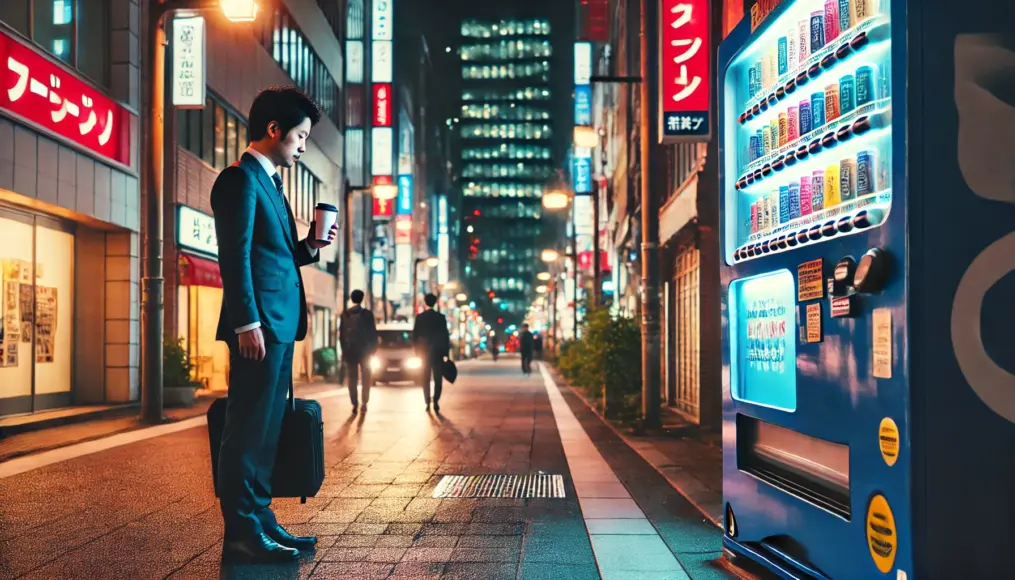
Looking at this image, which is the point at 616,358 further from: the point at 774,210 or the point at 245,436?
the point at 245,436

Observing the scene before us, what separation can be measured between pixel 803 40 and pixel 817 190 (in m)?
0.74

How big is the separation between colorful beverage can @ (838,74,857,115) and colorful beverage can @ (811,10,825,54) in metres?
0.32

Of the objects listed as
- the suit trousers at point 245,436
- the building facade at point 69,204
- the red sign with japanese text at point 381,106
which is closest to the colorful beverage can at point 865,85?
the suit trousers at point 245,436

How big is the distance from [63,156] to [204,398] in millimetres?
7099

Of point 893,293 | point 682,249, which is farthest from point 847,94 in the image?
point 682,249

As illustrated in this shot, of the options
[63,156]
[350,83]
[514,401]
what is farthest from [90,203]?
[350,83]

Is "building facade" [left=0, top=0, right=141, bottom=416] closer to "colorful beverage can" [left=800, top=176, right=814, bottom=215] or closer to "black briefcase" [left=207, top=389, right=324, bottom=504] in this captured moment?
"black briefcase" [left=207, top=389, right=324, bottom=504]

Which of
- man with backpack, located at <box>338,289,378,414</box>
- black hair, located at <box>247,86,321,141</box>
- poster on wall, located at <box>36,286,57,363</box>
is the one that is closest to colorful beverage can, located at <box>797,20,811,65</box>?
black hair, located at <box>247,86,321,141</box>

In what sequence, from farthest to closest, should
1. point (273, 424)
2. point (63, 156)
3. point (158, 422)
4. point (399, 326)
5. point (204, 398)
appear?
1. point (399, 326)
2. point (204, 398)
3. point (63, 156)
4. point (158, 422)
5. point (273, 424)

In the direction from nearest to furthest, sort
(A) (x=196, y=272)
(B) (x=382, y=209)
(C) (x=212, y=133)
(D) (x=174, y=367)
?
(D) (x=174, y=367) → (A) (x=196, y=272) → (C) (x=212, y=133) → (B) (x=382, y=209)

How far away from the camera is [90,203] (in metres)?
16.7

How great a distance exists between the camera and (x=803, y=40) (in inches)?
188

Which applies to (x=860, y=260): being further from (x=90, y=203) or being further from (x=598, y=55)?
(x=598, y=55)

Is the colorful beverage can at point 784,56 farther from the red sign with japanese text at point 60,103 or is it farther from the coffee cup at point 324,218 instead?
the red sign with japanese text at point 60,103
